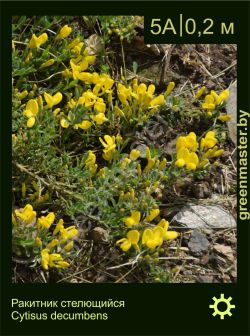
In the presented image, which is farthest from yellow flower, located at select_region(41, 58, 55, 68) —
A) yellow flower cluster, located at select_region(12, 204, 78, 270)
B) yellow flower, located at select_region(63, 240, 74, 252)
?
yellow flower, located at select_region(63, 240, 74, 252)

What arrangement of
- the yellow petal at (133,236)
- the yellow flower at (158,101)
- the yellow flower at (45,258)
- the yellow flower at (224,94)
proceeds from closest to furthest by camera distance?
the yellow flower at (45,258)
the yellow petal at (133,236)
the yellow flower at (158,101)
the yellow flower at (224,94)

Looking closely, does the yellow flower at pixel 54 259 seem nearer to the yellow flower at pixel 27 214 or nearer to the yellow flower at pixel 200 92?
the yellow flower at pixel 27 214

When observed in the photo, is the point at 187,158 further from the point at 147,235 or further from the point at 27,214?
the point at 27,214

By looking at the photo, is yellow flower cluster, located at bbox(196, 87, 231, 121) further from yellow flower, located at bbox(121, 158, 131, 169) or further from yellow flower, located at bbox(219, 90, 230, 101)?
yellow flower, located at bbox(121, 158, 131, 169)

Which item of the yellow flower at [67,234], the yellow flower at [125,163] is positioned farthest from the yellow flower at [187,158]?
the yellow flower at [67,234]

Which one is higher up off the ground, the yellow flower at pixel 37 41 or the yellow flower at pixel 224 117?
the yellow flower at pixel 37 41
